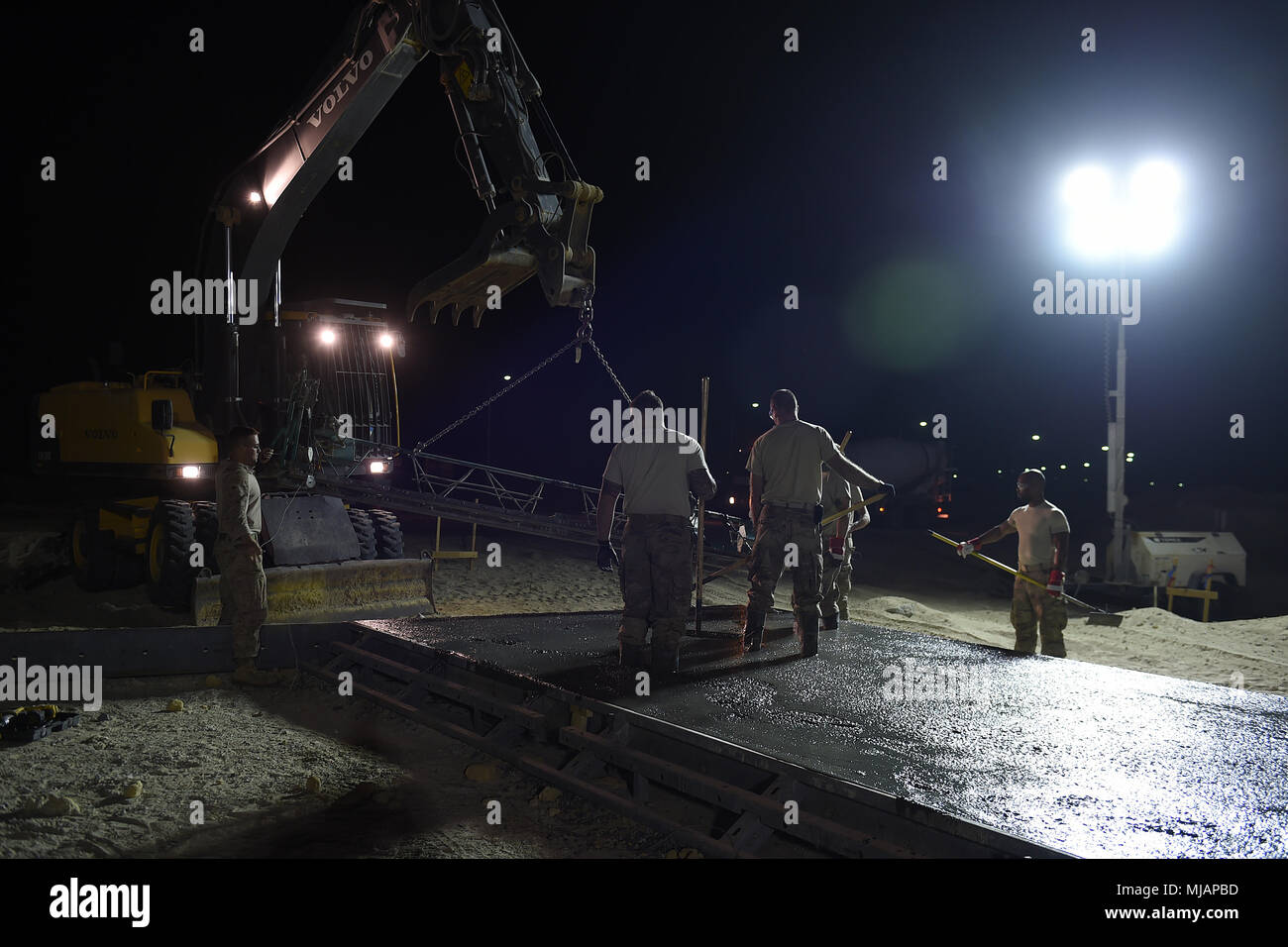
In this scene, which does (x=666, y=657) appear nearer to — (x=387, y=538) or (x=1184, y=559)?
(x=387, y=538)

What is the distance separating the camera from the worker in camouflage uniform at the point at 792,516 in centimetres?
697

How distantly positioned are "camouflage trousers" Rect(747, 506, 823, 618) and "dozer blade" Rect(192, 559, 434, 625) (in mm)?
5106

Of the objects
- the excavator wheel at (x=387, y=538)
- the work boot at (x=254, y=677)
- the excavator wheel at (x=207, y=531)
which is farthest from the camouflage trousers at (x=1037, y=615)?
the excavator wheel at (x=207, y=531)

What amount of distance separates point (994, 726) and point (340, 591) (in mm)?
7525

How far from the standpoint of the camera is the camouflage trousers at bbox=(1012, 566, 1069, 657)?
27.6 feet

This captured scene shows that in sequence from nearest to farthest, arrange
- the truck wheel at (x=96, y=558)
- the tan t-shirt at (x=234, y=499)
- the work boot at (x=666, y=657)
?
the work boot at (x=666, y=657) → the tan t-shirt at (x=234, y=499) → the truck wheel at (x=96, y=558)

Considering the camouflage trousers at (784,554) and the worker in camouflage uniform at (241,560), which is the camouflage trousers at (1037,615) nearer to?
the camouflage trousers at (784,554)

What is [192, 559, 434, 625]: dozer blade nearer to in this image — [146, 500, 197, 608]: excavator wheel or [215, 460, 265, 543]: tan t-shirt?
[146, 500, 197, 608]: excavator wheel

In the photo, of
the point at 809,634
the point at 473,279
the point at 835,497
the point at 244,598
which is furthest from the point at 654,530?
the point at 835,497

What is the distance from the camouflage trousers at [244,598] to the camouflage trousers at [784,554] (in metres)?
3.94

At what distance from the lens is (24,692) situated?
22.5ft
